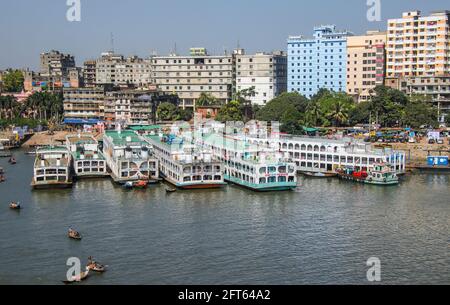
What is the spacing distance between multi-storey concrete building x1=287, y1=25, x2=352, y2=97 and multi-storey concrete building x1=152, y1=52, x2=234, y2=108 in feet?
32.5

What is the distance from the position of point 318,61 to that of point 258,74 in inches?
402

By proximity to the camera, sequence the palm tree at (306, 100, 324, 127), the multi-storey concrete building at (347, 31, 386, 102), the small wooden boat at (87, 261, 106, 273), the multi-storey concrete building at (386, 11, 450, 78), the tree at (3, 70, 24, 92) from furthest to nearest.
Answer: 1. the tree at (3, 70, 24, 92)
2. the multi-storey concrete building at (347, 31, 386, 102)
3. the multi-storey concrete building at (386, 11, 450, 78)
4. the palm tree at (306, 100, 324, 127)
5. the small wooden boat at (87, 261, 106, 273)

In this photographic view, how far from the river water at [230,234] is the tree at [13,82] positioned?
246 feet

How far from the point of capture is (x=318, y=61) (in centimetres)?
8475

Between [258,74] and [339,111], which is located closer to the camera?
[339,111]

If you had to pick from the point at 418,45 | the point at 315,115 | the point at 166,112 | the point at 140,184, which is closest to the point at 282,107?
the point at 315,115

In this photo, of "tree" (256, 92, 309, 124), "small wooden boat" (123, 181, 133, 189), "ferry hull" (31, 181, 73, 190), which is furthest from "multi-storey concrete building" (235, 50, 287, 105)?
"ferry hull" (31, 181, 73, 190)

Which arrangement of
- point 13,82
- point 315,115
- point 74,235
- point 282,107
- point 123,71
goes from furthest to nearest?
point 13,82
point 123,71
point 282,107
point 315,115
point 74,235

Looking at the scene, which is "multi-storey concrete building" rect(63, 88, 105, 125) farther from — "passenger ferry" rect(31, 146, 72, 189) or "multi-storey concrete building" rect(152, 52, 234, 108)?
"passenger ferry" rect(31, 146, 72, 189)

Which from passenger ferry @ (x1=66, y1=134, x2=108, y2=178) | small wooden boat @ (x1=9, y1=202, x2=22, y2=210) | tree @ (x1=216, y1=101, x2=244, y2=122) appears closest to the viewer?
small wooden boat @ (x1=9, y1=202, x2=22, y2=210)

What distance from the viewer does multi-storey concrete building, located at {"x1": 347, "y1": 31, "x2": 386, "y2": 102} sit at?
262 feet

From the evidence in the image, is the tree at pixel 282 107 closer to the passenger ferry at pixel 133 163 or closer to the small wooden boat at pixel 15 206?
the passenger ferry at pixel 133 163

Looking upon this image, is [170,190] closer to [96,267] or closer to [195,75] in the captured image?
[96,267]
